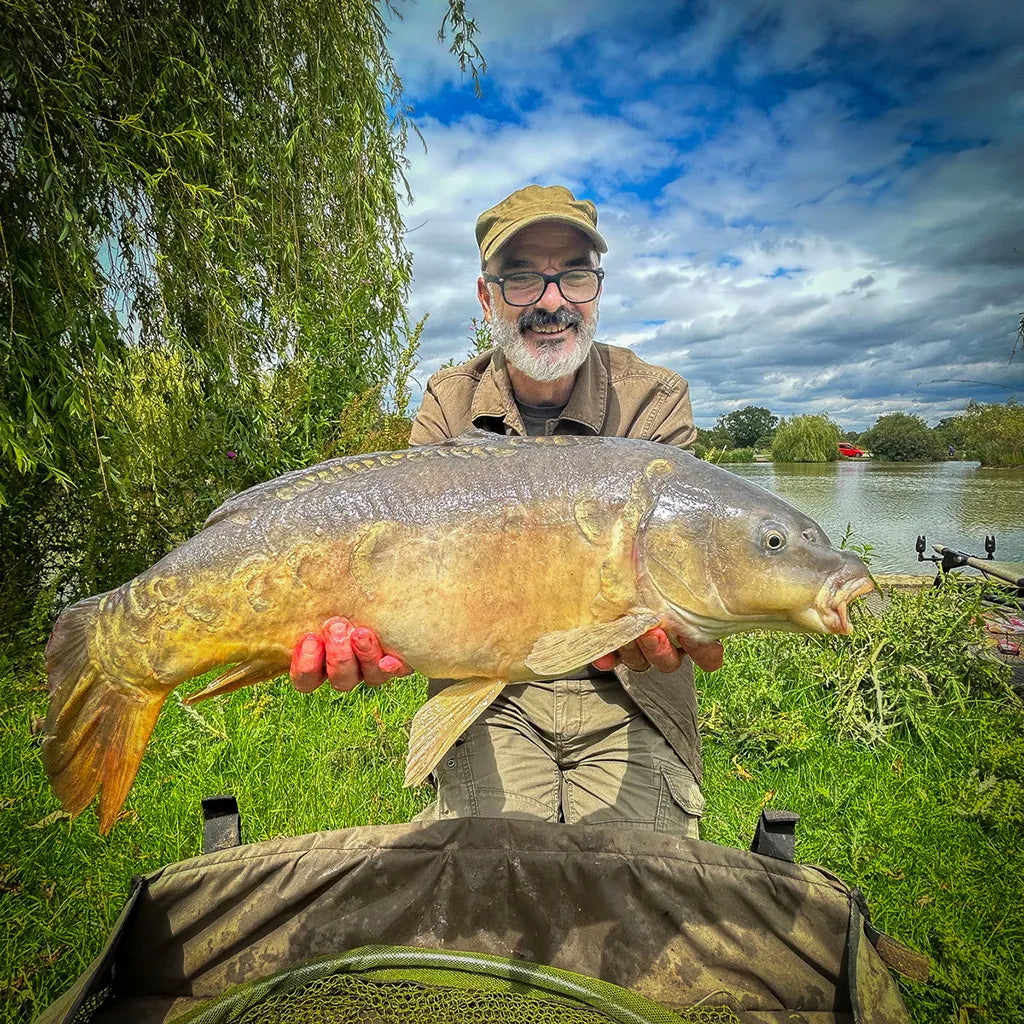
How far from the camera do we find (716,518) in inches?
58.9

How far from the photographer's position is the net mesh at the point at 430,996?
1.62 meters

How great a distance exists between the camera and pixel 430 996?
170 cm

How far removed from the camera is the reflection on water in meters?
9.86

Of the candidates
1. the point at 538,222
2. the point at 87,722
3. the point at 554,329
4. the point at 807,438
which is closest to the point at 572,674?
the point at 554,329

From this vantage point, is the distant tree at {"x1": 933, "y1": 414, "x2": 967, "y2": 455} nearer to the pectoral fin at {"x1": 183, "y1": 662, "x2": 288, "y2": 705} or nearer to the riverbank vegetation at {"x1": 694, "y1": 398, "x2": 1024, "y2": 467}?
the riverbank vegetation at {"x1": 694, "y1": 398, "x2": 1024, "y2": 467}

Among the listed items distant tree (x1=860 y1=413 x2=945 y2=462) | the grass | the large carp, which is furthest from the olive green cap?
distant tree (x1=860 y1=413 x2=945 y2=462)

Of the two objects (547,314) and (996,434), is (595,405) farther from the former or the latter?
(996,434)

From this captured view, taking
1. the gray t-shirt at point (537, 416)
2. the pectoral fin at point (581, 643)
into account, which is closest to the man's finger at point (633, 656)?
the pectoral fin at point (581, 643)

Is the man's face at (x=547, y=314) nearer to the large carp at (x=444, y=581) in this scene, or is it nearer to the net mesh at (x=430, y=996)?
the large carp at (x=444, y=581)

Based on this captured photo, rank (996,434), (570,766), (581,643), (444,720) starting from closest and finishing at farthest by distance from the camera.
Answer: (581,643)
(444,720)
(570,766)
(996,434)

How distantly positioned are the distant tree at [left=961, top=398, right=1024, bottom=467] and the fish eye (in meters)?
22.1

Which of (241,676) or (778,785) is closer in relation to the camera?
(241,676)

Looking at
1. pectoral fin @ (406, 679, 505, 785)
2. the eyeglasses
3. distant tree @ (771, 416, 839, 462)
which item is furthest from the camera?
distant tree @ (771, 416, 839, 462)

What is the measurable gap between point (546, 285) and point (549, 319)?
5.5 inches
